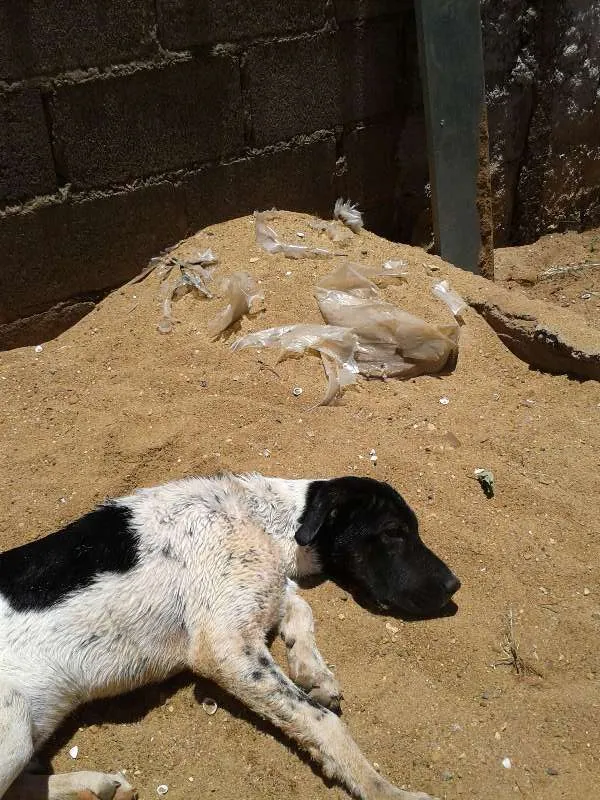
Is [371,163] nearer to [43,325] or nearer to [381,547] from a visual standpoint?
[43,325]

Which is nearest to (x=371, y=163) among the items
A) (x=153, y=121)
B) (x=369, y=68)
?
(x=369, y=68)

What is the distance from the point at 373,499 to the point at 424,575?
0.33 metres

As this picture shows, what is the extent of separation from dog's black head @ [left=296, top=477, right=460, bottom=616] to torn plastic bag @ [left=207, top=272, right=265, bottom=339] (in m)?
1.51

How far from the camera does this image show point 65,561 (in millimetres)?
2689

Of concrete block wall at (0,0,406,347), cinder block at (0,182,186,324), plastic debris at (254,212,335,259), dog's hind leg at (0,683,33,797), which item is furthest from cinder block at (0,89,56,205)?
dog's hind leg at (0,683,33,797)

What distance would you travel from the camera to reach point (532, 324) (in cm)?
440

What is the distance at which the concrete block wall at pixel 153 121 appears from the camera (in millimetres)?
4098

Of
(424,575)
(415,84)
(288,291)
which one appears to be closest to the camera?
(424,575)

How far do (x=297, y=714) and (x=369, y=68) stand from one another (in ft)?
13.5

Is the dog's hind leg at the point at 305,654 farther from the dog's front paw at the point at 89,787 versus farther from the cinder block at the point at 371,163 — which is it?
the cinder block at the point at 371,163

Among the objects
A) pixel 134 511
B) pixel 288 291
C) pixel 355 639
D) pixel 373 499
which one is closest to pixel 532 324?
pixel 288 291

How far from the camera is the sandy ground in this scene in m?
2.61

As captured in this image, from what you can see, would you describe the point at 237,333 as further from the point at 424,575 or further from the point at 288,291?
the point at 424,575

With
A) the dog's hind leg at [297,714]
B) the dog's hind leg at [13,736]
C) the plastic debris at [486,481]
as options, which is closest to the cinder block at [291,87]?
the plastic debris at [486,481]
